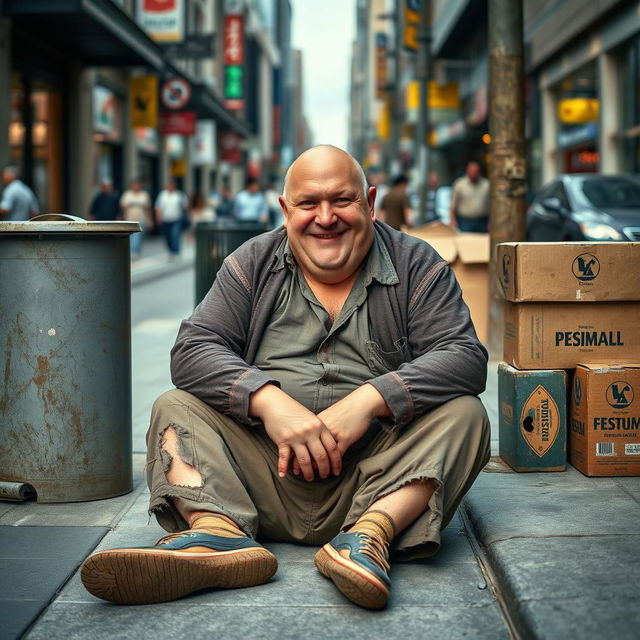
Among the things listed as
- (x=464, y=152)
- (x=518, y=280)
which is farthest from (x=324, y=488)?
(x=464, y=152)

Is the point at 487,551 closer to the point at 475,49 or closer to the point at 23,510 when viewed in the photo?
the point at 23,510

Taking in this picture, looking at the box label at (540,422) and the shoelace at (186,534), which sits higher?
the box label at (540,422)

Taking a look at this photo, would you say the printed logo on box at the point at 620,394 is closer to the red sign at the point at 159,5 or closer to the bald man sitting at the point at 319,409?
the bald man sitting at the point at 319,409

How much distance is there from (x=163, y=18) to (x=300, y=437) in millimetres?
22571

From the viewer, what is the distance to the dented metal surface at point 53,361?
13.9 ft

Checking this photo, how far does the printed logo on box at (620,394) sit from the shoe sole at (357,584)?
5.89 feet

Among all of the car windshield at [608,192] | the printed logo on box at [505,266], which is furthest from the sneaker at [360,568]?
the car windshield at [608,192]

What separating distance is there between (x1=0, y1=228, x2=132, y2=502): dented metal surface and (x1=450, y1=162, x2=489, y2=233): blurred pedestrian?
39.6 ft

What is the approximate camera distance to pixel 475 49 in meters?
33.8

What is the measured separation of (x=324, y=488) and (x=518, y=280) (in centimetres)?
→ 149

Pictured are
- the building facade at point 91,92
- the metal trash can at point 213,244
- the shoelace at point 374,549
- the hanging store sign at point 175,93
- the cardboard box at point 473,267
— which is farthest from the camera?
the hanging store sign at point 175,93

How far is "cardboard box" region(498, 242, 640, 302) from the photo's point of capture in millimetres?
4586

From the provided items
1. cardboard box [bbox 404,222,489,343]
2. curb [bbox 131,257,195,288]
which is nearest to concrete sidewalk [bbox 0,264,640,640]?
cardboard box [bbox 404,222,489,343]

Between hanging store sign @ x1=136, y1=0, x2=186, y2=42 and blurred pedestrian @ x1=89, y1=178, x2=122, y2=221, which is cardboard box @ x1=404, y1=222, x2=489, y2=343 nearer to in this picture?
blurred pedestrian @ x1=89, y1=178, x2=122, y2=221
